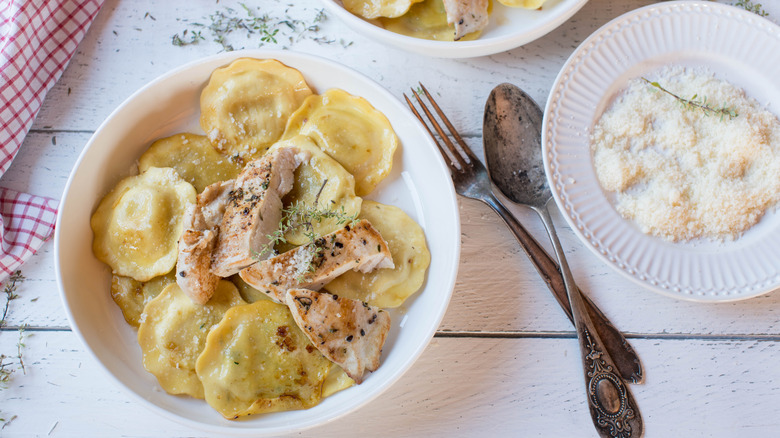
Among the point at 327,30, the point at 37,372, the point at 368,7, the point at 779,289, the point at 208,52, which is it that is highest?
the point at 368,7

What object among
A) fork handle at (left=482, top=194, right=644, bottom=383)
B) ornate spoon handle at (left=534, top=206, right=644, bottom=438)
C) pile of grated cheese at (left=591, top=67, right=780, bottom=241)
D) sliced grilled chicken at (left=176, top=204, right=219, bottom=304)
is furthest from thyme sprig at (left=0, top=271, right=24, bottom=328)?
pile of grated cheese at (left=591, top=67, right=780, bottom=241)

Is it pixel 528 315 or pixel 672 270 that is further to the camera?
pixel 528 315

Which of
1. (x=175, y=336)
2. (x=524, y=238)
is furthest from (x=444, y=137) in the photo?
(x=175, y=336)

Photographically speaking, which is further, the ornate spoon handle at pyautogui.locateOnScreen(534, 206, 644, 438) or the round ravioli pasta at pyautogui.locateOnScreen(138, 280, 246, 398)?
the ornate spoon handle at pyautogui.locateOnScreen(534, 206, 644, 438)

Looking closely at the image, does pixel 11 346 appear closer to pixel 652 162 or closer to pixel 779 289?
pixel 652 162

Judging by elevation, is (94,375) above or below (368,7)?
below

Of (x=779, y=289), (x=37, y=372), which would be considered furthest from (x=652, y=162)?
(x=37, y=372)

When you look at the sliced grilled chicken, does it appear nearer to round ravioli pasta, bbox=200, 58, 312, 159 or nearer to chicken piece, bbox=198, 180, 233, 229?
chicken piece, bbox=198, 180, 233, 229

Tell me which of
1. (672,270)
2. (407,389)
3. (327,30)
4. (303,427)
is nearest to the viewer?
(303,427)

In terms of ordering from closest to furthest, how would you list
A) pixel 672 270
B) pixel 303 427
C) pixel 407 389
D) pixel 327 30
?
pixel 303 427
pixel 672 270
pixel 407 389
pixel 327 30
